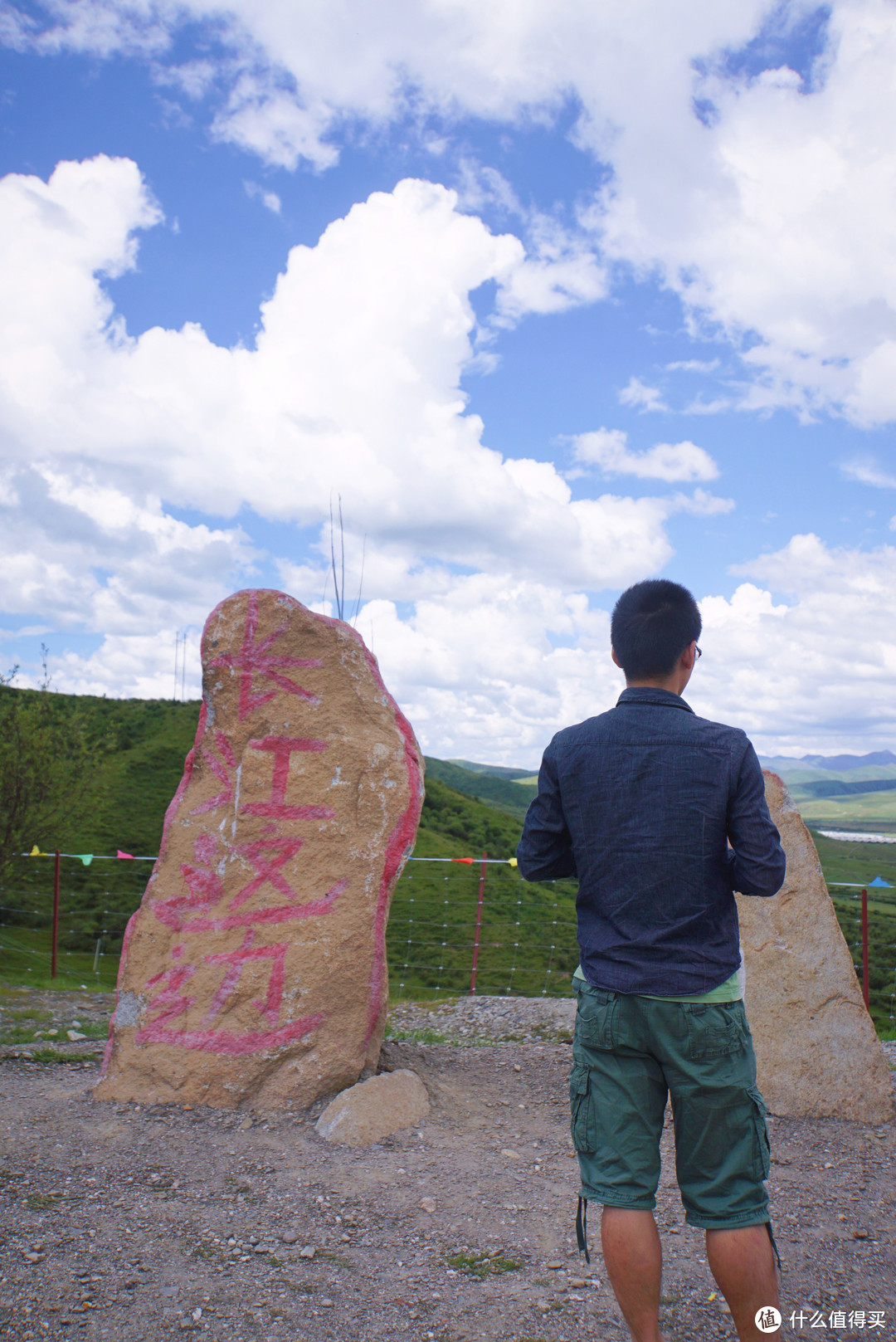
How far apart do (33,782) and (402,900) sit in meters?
7.86

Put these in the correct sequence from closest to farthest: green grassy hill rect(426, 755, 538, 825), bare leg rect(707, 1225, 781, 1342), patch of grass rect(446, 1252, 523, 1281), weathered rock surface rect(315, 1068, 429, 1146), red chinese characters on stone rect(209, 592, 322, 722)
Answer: bare leg rect(707, 1225, 781, 1342)
patch of grass rect(446, 1252, 523, 1281)
weathered rock surface rect(315, 1068, 429, 1146)
red chinese characters on stone rect(209, 592, 322, 722)
green grassy hill rect(426, 755, 538, 825)

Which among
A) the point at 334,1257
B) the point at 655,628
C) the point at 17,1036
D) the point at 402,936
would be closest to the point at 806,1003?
the point at 334,1257

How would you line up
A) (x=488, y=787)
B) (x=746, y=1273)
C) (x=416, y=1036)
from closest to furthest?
(x=746, y=1273)
(x=416, y=1036)
(x=488, y=787)

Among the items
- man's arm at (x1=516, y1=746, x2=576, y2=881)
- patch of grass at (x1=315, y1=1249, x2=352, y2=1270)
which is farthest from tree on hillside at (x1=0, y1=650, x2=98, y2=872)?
man's arm at (x1=516, y1=746, x2=576, y2=881)

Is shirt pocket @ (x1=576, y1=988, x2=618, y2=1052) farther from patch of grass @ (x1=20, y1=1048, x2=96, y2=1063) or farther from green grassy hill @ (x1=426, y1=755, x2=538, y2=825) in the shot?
green grassy hill @ (x1=426, y1=755, x2=538, y2=825)

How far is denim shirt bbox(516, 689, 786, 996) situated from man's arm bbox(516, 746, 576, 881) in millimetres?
107

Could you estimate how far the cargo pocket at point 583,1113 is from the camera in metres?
2.52

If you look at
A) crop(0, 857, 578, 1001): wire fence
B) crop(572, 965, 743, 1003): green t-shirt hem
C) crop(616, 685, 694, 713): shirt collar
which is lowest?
crop(0, 857, 578, 1001): wire fence

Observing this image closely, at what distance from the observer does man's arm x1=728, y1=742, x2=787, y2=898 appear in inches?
98.2

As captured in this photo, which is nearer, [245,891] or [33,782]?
[245,891]

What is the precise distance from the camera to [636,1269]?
2.39 m
